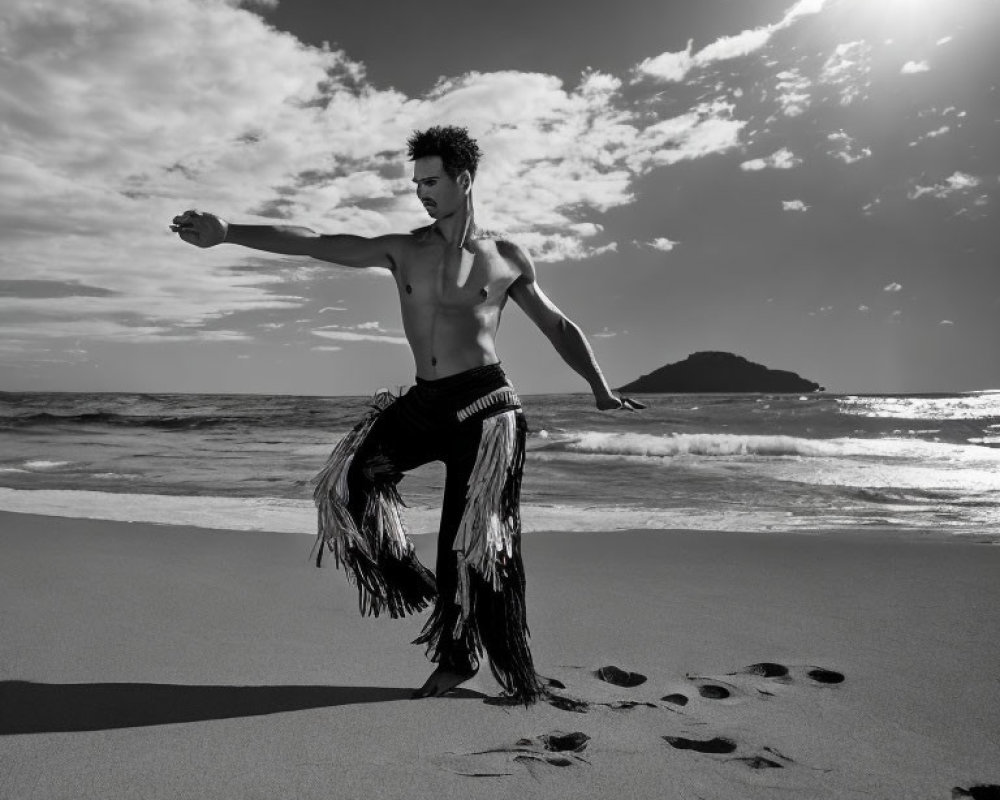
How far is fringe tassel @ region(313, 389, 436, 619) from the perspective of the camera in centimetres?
298

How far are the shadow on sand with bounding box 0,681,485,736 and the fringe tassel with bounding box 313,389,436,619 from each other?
40 cm

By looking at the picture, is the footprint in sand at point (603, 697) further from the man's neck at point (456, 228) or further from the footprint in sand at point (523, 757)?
the man's neck at point (456, 228)

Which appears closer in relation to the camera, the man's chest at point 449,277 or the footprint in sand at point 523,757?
the footprint in sand at point 523,757

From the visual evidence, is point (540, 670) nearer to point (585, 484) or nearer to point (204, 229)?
point (204, 229)

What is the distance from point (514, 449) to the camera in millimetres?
2820

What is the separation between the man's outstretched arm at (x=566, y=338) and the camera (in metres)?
3.11

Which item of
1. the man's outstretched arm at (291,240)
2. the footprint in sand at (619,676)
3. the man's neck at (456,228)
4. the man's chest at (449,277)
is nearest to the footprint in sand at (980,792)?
the footprint in sand at (619,676)

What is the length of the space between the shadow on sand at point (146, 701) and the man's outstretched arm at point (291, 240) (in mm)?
1449

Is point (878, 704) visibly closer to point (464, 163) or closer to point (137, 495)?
point (464, 163)

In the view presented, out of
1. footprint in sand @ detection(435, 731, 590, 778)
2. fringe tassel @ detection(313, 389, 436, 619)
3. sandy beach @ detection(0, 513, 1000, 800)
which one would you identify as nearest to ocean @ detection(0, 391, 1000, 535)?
fringe tassel @ detection(313, 389, 436, 619)

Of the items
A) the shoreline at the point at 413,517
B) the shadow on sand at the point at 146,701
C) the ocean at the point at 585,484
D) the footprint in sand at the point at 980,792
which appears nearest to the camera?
the footprint in sand at the point at 980,792

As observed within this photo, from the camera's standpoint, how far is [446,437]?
2887 mm

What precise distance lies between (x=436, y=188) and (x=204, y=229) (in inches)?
31.1

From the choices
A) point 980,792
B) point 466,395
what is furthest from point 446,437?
point 980,792
